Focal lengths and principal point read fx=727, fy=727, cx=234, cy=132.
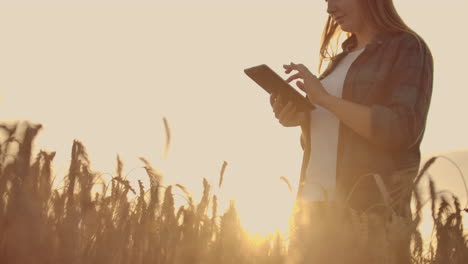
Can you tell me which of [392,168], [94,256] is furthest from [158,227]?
[392,168]

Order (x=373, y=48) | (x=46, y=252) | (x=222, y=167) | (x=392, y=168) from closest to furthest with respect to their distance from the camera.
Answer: (x=46, y=252) → (x=222, y=167) → (x=392, y=168) → (x=373, y=48)

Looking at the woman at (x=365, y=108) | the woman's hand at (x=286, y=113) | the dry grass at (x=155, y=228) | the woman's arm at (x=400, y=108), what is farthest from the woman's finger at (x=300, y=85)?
the dry grass at (x=155, y=228)

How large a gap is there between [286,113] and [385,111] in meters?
0.63

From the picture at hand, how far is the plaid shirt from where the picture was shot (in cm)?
312

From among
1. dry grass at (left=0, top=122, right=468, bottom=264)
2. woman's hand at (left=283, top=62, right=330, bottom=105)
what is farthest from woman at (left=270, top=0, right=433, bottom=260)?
dry grass at (left=0, top=122, right=468, bottom=264)

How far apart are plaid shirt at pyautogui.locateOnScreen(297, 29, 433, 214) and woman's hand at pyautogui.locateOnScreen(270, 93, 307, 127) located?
268 millimetres

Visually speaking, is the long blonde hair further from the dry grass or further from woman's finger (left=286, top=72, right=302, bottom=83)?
the dry grass

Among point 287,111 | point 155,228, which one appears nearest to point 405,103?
point 287,111

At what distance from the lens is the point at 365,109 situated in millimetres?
3051

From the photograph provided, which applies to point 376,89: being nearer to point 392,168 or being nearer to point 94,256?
point 392,168

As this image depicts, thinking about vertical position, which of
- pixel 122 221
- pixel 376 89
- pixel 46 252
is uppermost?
pixel 376 89

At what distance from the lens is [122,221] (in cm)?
183

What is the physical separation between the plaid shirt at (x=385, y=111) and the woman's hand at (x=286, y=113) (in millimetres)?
268

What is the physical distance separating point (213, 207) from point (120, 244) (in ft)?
1.57
